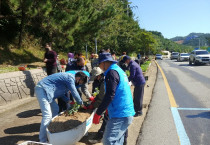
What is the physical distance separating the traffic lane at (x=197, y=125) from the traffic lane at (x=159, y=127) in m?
0.33

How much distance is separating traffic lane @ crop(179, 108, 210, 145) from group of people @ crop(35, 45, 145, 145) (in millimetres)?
1350

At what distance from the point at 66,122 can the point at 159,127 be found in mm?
2368

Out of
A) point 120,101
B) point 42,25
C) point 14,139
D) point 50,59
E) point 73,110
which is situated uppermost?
point 42,25

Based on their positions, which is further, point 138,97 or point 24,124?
point 138,97

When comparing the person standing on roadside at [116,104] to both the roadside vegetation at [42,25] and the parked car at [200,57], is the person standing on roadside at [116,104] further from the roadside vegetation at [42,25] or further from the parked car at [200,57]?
the parked car at [200,57]

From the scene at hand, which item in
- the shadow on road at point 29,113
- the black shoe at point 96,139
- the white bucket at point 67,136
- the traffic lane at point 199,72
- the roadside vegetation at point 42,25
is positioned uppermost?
the roadside vegetation at point 42,25

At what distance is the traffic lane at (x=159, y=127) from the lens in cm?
453

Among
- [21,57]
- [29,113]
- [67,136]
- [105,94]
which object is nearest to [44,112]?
[67,136]

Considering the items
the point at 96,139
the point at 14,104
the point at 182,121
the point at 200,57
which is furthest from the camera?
the point at 200,57

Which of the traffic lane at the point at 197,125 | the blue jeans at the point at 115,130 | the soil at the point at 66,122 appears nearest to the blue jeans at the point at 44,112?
the soil at the point at 66,122

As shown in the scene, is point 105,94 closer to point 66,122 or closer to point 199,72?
point 66,122

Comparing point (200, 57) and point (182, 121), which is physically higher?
point (200, 57)

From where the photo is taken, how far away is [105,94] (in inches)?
119

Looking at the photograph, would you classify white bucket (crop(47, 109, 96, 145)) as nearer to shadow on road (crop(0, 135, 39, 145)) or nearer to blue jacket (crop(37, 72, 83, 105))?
blue jacket (crop(37, 72, 83, 105))
